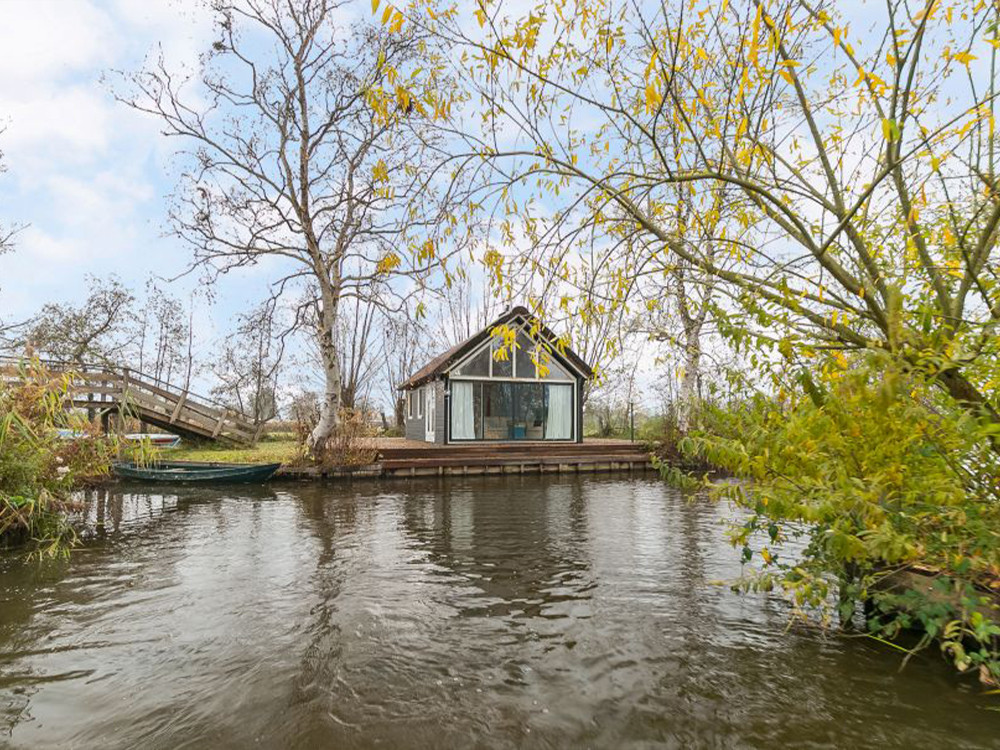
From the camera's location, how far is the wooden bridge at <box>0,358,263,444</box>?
680 inches

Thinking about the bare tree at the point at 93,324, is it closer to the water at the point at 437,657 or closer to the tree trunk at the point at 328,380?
the tree trunk at the point at 328,380

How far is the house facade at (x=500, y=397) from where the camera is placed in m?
18.8

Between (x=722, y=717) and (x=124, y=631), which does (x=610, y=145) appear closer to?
(x=722, y=717)

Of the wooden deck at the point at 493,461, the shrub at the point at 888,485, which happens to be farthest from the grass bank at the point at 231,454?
the shrub at the point at 888,485

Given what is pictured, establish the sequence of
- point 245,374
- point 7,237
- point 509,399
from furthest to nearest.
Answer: point 245,374 → point 509,399 → point 7,237

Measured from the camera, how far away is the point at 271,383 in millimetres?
27125

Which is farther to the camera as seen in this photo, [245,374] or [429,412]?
[245,374]

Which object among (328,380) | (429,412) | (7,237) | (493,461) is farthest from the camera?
(429,412)

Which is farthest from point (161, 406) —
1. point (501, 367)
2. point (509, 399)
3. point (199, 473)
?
point (509, 399)

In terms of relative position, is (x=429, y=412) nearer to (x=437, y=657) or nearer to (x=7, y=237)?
(x=7, y=237)

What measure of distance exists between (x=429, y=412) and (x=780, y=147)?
18.0 metres

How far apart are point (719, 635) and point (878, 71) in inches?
168

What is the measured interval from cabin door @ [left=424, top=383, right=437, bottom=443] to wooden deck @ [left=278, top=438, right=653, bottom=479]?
274 centimetres

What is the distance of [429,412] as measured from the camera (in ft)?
68.8
